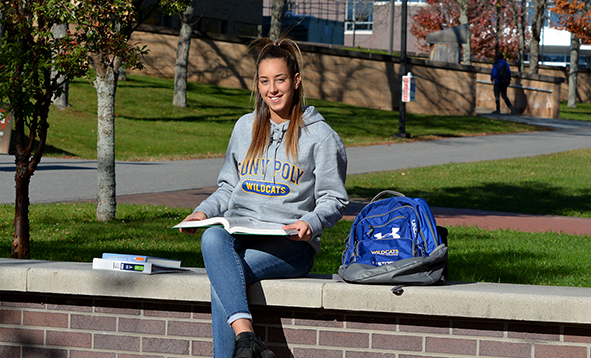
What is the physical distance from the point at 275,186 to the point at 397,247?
712 mm

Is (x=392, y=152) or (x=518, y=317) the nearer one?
(x=518, y=317)

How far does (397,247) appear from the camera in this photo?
3.27 m

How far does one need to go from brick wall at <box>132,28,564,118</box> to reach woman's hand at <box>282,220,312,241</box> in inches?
887

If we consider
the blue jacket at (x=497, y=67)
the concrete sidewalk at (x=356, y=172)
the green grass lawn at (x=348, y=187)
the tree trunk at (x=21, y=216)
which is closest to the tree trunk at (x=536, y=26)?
the blue jacket at (x=497, y=67)

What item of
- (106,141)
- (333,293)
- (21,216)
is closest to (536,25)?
(106,141)

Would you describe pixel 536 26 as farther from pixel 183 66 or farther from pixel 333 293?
pixel 333 293

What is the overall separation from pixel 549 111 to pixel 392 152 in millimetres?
13624

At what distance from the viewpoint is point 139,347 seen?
11.5 feet

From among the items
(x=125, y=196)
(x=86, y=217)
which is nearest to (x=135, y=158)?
(x=125, y=196)

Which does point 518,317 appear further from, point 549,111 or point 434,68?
point 549,111

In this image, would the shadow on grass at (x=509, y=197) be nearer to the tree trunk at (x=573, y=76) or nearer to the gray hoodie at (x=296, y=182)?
the gray hoodie at (x=296, y=182)

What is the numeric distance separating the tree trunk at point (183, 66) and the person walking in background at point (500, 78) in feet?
37.3

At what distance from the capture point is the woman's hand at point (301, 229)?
328 cm

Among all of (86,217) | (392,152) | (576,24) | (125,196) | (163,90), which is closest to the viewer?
(86,217)
